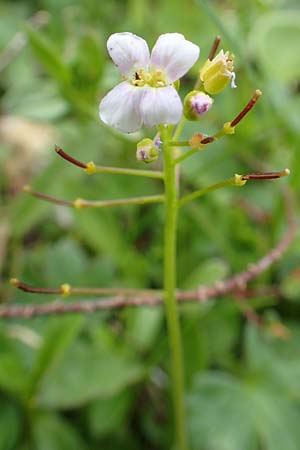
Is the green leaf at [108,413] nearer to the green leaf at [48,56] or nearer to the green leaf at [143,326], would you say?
the green leaf at [143,326]

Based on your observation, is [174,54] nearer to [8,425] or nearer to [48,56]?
[48,56]

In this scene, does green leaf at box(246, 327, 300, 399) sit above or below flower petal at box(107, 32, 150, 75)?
below

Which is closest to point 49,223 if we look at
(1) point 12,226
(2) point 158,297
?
(1) point 12,226

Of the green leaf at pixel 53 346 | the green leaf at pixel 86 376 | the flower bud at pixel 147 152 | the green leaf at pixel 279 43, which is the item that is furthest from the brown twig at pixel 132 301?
the green leaf at pixel 279 43

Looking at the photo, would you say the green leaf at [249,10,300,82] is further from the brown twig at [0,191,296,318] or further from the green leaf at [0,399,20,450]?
the green leaf at [0,399,20,450]

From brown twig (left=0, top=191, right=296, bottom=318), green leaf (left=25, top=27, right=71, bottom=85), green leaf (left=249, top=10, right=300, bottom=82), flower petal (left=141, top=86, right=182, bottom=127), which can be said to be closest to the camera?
flower petal (left=141, top=86, right=182, bottom=127)

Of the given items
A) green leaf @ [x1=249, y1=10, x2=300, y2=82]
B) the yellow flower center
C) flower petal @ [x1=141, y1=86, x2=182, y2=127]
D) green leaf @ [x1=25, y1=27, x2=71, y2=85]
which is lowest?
flower petal @ [x1=141, y1=86, x2=182, y2=127]

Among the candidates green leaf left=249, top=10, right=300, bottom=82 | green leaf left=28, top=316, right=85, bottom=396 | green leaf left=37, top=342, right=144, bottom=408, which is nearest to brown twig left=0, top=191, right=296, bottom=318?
green leaf left=28, top=316, right=85, bottom=396
